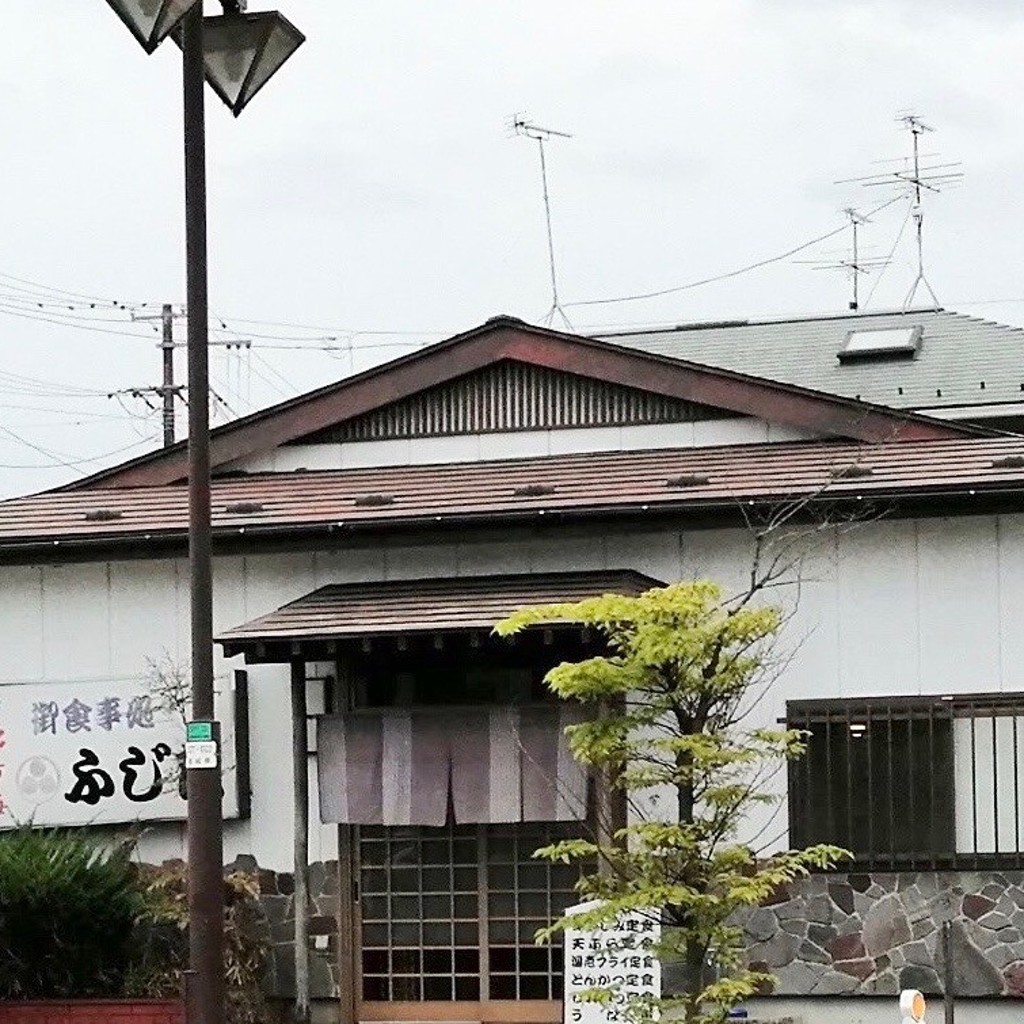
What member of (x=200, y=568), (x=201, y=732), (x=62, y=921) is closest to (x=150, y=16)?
(x=200, y=568)

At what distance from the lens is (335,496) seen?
64.1 feet

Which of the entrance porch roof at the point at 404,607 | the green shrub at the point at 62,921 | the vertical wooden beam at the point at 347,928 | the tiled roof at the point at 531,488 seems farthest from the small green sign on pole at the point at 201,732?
the vertical wooden beam at the point at 347,928

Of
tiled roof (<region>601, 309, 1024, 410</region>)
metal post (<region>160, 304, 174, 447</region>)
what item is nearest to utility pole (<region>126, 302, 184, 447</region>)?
metal post (<region>160, 304, 174, 447</region>)

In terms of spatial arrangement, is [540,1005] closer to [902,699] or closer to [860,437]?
[902,699]

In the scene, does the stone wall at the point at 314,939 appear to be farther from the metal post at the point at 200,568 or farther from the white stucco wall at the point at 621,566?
the metal post at the point at 200,568

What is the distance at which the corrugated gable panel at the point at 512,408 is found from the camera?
20.0 metres

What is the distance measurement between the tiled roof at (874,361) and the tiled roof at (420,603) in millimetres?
6527

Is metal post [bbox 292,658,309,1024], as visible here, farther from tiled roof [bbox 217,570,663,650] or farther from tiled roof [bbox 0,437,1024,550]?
tiled roof [bbox 0,437,1024,550]

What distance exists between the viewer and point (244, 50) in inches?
520

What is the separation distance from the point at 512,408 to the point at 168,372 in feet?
102

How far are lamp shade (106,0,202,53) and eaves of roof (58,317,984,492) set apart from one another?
7.79 metres

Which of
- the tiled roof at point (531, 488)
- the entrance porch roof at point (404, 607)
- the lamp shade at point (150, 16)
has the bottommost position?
the entrance porch roof at point (404, 607)

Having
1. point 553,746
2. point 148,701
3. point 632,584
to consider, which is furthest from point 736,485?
point 148,701

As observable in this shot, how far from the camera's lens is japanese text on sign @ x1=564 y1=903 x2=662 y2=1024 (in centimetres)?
1519
